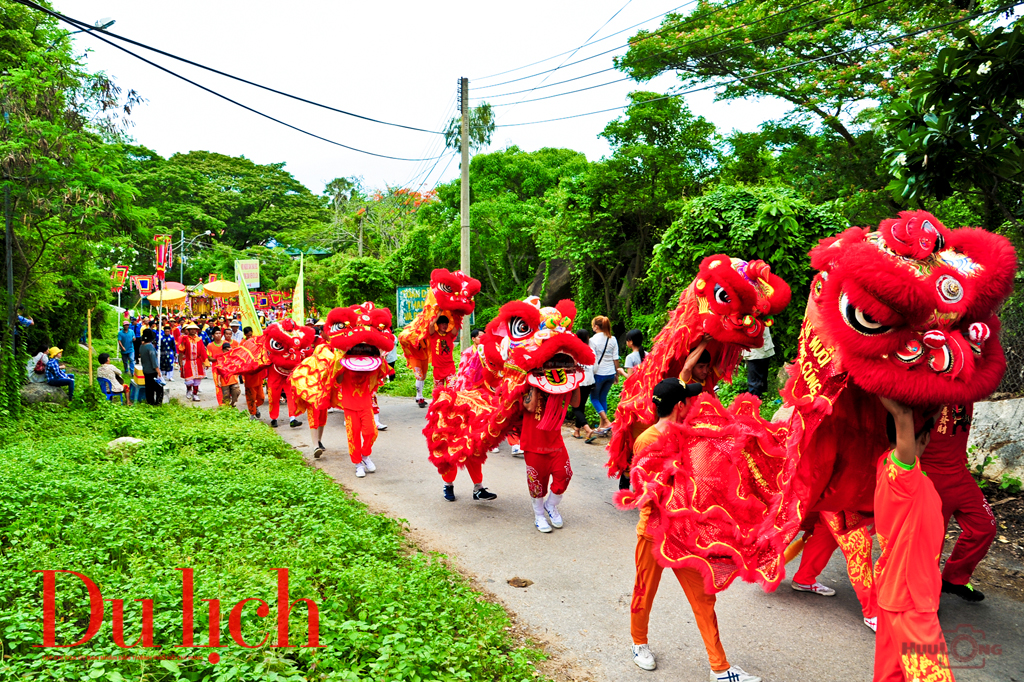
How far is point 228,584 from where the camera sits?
385 centimetres

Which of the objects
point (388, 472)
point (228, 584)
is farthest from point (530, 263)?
point (228, 584)

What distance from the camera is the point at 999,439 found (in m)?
6.12

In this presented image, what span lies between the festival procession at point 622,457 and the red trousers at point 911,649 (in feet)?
0.04

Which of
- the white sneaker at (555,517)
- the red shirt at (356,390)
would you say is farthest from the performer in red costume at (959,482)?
the red shirt at (356,390)

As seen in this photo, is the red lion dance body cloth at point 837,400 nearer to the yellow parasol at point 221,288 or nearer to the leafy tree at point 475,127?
the leafy tree at point 475,127

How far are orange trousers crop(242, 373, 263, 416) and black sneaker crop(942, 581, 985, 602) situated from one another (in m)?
9.85

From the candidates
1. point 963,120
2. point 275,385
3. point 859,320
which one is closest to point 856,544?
point 859,320

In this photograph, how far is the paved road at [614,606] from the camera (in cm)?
364

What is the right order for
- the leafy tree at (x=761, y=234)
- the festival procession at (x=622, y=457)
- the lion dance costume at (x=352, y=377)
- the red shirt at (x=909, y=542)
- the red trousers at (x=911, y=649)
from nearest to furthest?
1. the red trousers at (x=911, y=649)
2. the red shirt at (x=909, y=542)
3. the festival procession at (x=622, y=457)
4. the lion dance costume at (x=352, y=377)
5. the leafy tree at (x=761, y=234)

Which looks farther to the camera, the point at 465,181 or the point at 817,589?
the point at 465,181

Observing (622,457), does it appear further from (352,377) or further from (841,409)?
(352,377)

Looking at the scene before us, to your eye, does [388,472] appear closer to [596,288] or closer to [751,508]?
[751,508]

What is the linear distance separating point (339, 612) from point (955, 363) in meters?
3.37

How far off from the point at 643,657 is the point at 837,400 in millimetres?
1770
